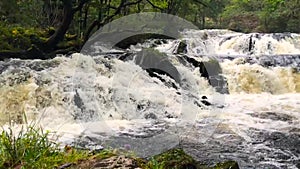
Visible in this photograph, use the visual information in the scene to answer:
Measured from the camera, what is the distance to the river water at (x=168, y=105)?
621 centimetres

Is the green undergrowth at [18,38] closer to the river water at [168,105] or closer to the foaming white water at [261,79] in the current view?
the river water at [168,105]

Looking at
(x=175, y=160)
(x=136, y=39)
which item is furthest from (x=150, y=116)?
(x=136, y=39)

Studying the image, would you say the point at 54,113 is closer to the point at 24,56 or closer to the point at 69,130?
the point at 69,130

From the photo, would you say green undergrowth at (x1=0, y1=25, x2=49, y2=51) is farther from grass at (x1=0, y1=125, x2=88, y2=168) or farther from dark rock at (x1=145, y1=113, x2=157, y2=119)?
grass at (x1=0, y1=125, x2=88, y2=168)

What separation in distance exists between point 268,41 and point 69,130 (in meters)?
13.0

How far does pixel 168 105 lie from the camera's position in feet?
29.4

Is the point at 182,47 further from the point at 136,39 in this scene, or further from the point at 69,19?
the point at 69,19

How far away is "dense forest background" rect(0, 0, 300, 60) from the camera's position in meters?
12.1

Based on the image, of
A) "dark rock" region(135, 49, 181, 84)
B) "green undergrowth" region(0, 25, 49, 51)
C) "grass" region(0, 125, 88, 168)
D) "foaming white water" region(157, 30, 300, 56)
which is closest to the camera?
"grass" region(0, 125, 88, 168)

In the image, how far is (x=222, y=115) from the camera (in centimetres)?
852

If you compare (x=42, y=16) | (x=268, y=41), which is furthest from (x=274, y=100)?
(x=42, y=16)

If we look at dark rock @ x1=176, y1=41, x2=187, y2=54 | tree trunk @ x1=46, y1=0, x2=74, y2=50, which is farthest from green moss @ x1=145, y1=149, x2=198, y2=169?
dark rock @ x1=176, y1=41, x2=187, y2=54

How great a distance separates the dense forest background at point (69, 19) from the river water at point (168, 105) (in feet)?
6.77

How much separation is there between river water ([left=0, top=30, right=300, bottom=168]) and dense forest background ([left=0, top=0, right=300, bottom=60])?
2065 millimetres
